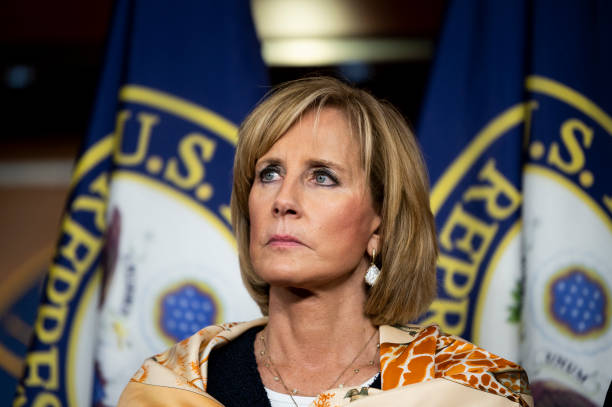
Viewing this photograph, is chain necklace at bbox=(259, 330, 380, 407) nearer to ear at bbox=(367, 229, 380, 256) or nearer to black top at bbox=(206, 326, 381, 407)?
black top at bbox=(206, 326, 381, 407)

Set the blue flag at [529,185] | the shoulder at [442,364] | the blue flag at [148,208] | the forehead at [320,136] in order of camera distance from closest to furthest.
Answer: the shoulder at [442,364]
the forehead at [320,136]
the blue flag at [529,185]
the blue flag at [148,208]

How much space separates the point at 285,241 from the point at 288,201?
3.8 inches

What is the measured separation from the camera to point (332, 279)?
187 cm

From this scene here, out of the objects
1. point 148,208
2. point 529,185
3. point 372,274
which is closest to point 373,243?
point 372,274

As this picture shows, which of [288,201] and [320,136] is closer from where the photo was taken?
[288,201]

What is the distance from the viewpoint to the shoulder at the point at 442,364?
5.87ft

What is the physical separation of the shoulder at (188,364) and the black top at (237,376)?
32mm

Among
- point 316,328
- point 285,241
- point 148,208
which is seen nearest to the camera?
point 285,241

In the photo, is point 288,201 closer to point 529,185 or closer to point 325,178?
point 325,178

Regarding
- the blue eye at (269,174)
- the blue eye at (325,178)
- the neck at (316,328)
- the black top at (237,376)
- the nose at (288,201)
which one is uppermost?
the blue eye at (269,174)

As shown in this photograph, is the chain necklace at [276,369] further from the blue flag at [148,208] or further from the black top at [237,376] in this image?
the blue flag at [148,208]

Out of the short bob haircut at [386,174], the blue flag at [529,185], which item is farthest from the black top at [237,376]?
the blue flag at [529,185]

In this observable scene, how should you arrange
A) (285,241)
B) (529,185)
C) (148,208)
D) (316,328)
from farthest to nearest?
1. (148,208)
2. (529,185)
3. (316,328)
4. (285,241)

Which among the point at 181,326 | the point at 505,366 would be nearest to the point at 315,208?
the point at 505,366
